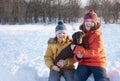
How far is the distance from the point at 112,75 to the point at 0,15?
3249 cm

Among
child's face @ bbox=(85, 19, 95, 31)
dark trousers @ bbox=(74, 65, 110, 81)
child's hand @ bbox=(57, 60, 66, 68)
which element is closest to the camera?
dark trousers @ bbox=(74, 65, 110, 81)

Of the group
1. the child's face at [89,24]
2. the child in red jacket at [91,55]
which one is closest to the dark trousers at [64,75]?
the child in red jacket at [91,55]

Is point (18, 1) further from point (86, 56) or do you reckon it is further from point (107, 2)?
point (86, 56)

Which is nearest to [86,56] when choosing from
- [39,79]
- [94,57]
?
[94,57]

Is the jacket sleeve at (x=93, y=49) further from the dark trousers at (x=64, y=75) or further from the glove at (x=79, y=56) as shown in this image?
the dark trousers at (x=64, y=75)

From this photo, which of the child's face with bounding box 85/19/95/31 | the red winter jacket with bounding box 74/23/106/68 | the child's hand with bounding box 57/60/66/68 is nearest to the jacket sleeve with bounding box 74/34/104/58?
the red winter jacket with bounding box 74/23/106/68

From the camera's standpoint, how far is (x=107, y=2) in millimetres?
39531

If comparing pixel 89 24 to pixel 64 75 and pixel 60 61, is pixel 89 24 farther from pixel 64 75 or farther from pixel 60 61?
pixel 64 75

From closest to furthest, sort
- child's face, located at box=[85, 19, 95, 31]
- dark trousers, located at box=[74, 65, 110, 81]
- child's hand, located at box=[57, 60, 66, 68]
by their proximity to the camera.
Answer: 1. dark trousers, located at box=[74, 65, 110, 81]
2. child's face, located at box=[85, 19, 95, 31]
3. child's hand, located at box=[57, 60, 66, 68]

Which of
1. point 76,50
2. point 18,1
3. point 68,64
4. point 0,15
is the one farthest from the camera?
point 18,1

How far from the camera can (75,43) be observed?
3.39 metres

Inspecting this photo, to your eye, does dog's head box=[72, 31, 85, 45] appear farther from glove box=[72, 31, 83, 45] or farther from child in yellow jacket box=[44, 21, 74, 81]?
child in yellow jacket box=[44, 21, 74, 81]

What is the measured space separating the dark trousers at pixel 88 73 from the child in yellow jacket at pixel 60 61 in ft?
0.41

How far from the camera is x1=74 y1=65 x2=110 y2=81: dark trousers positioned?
129 inches
